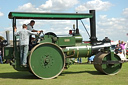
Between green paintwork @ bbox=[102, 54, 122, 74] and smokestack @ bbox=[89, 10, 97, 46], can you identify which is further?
smokestack @ bbox=[89, 10, 97, 46]

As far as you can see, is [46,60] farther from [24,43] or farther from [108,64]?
[108,64]

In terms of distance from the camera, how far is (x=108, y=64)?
8.71 meters

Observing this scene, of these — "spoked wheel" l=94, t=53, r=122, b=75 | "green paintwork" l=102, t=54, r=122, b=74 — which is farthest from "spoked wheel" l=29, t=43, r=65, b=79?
"green paintwork" l=102, t=54, r=122, b=74

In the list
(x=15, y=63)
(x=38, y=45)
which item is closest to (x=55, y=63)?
(x=38, y=45)

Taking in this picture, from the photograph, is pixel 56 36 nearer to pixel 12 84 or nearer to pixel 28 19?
pixel 28 19

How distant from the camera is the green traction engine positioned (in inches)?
306

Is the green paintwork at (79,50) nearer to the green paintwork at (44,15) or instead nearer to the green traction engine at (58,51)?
the green traction engine at (58,51)

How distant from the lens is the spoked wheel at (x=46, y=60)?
7.71m

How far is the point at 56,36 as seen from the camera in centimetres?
839

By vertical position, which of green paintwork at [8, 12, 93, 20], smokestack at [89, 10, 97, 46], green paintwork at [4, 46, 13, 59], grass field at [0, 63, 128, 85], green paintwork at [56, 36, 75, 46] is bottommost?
grass field at [0, 63, 128, 85]

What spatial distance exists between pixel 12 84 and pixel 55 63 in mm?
1804

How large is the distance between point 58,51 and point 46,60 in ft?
1.79

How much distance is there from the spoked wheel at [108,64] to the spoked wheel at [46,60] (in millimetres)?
1533

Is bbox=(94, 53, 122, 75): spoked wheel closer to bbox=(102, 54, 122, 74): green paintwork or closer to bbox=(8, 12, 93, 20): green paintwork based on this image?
bbox=(102, 54, 122, 74): green paintwork
